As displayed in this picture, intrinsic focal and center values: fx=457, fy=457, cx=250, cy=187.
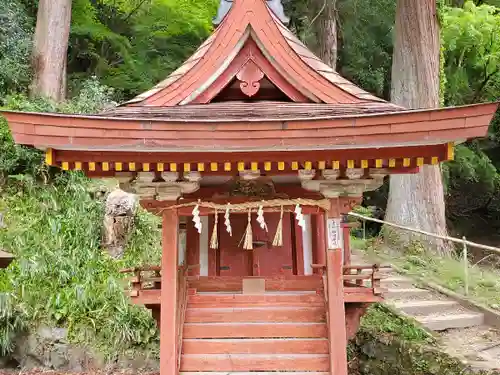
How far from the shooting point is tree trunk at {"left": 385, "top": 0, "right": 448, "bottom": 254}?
406 inches

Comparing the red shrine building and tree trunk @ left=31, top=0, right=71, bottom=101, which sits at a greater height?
tree trunk @ left=31, top=0, right=71, bottom=101

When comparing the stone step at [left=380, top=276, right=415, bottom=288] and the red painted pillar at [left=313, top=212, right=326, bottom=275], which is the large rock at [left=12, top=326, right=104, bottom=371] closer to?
the red painted pillar at [left=313, top=212, right=326, bottom=275]

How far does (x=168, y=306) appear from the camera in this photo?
4801 mm

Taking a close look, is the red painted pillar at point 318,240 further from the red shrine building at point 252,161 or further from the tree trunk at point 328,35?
the tree trunk at point 328,35

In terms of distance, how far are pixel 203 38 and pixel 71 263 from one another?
8871 mm

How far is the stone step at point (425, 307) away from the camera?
7.39 metres

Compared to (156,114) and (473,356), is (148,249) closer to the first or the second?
(156,114)

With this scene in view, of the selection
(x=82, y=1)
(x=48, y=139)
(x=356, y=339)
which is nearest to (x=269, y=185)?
(x=48, y=139)

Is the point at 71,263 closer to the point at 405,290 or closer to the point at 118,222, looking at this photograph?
the point at 118,222

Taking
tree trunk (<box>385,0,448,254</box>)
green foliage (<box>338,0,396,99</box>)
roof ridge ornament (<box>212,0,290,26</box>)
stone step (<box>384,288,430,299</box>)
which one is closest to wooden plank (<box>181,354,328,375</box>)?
stone step (<box>384,288,430,299</box>)

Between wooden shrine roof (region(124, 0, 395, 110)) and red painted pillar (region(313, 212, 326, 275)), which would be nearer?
wooden shrine roof (region(124, 0, 395, 110))

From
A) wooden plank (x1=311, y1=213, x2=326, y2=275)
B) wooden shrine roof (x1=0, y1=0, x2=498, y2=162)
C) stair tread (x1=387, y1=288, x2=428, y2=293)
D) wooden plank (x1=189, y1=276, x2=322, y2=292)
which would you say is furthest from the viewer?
stair tread (x1=387, y1=288, x2=428, y2=293)

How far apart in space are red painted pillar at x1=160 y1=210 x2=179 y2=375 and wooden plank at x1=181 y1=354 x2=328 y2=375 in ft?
0.77

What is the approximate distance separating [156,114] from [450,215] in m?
15.2
